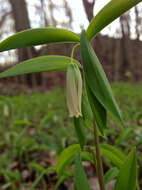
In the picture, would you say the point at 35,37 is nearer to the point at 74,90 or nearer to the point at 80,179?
the point at 74,90

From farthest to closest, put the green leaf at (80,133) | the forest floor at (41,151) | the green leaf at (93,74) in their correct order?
the forest floor at (41,151)
the green leaf at (80,133)
the green leaf at (93,74)

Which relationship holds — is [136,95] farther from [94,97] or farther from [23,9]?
[23,9]

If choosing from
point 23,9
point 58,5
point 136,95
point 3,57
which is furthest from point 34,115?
point 3,57

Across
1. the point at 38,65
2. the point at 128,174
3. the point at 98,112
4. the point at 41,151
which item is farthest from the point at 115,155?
the point at 41,151

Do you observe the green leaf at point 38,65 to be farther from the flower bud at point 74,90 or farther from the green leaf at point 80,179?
the green leaf at point 80,179

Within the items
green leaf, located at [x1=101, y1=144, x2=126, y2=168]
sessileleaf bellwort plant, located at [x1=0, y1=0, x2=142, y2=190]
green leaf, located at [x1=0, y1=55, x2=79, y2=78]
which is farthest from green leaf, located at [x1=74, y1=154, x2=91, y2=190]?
green leaf, located at [x1=0, y1=55, x2=79, y2=78]

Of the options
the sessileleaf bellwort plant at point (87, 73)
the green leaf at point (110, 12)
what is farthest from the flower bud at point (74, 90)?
the green leaf at point (110, 12)

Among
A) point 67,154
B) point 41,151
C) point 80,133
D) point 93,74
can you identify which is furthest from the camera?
point 41,151
